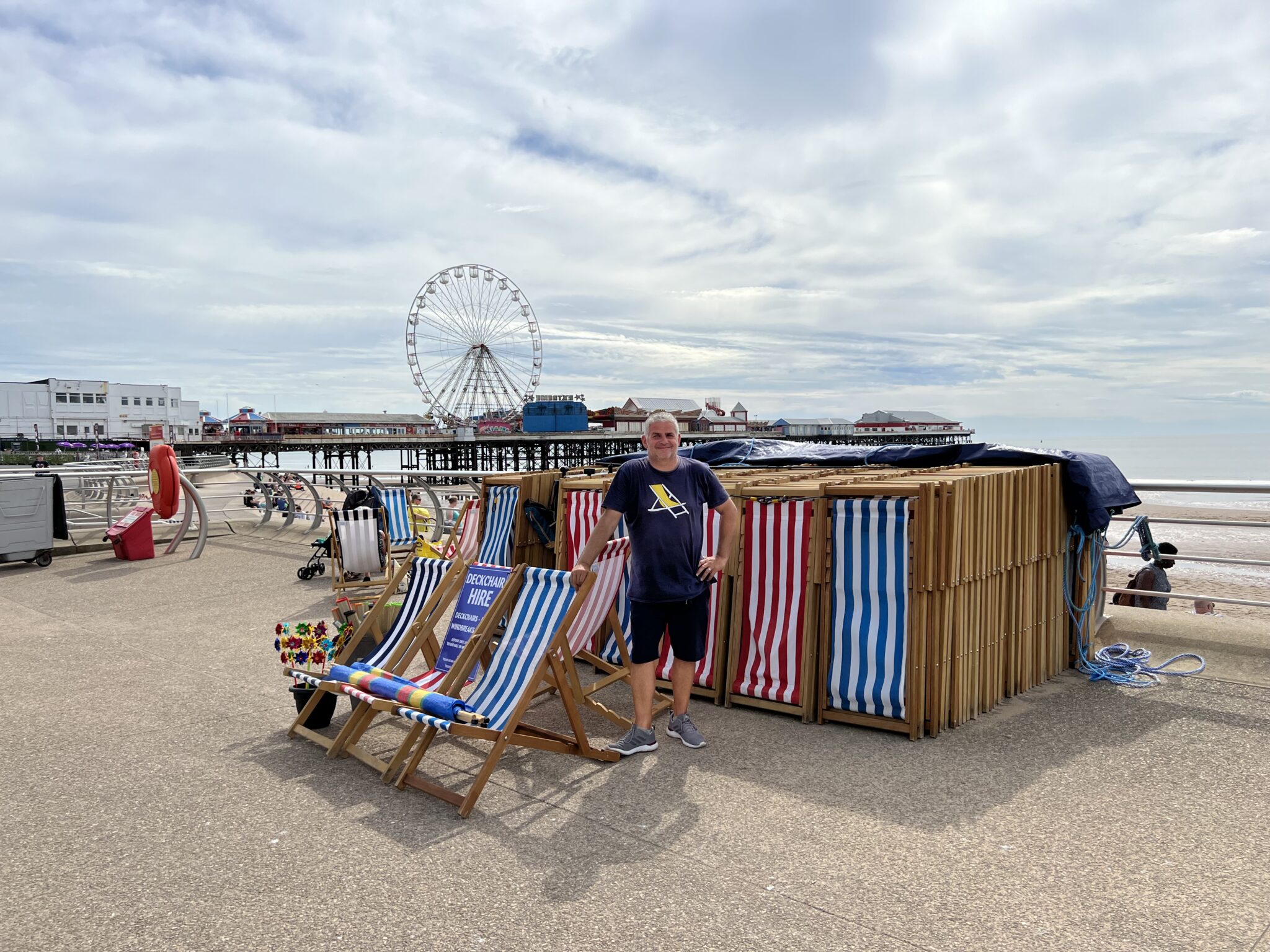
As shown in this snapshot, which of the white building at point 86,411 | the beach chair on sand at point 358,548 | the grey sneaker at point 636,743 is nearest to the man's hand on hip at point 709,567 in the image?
the grey sneaker at point 636,743

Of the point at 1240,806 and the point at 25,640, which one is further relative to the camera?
the point at 25,640

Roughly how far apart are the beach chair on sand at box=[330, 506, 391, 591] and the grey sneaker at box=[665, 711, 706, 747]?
4.48 metres

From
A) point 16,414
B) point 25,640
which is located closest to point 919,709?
point 25,640

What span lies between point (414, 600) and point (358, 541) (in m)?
3.59

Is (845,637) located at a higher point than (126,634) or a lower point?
higher

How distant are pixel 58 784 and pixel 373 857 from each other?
177 cm

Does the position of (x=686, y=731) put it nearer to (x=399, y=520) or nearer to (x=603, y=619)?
(x=603, y=619)

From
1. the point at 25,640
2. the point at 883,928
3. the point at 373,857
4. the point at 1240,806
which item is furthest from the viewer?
the point at 25,640

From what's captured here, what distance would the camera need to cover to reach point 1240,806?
335cm

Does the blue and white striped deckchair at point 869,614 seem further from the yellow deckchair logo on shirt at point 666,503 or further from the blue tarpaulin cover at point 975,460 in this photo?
the blue tarpaulin cover at point 975,460

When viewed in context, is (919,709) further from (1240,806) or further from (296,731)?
(296,731)

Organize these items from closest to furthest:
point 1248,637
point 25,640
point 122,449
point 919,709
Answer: point 919,709 < point 1248,637 < point 25,640 < point 122,449

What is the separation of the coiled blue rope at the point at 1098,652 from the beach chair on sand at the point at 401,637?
12.2 feet

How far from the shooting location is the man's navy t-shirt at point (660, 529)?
161 inches
